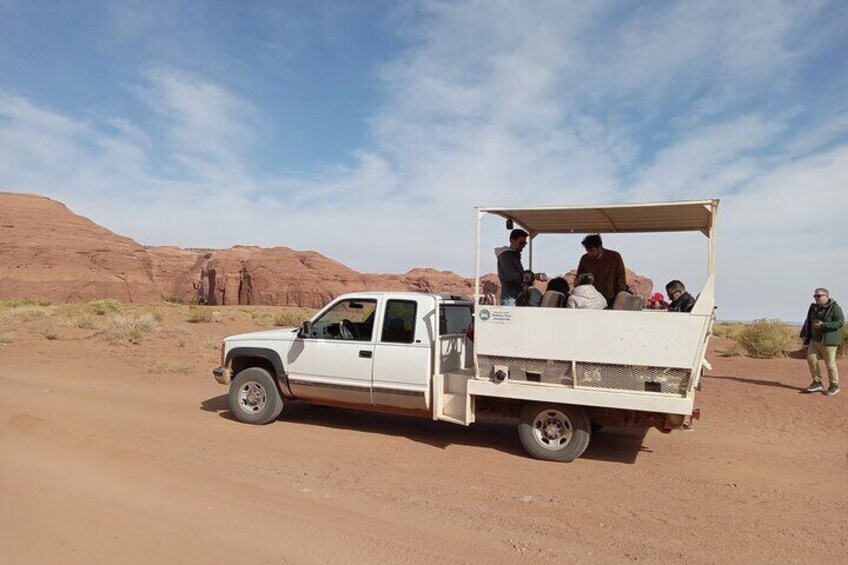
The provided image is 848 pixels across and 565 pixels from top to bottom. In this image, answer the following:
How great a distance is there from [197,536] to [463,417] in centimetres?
348

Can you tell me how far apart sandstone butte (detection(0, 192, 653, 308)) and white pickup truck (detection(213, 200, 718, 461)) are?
45920 mm

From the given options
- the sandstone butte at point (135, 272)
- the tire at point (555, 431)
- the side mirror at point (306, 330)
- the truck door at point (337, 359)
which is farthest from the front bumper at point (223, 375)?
the sandstone butte at point (135, 272)

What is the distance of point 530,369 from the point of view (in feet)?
21.4

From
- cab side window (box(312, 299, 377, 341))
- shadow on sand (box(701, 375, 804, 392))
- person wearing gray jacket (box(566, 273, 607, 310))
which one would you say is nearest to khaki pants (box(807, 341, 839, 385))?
shadow on sand (box(701, 375, 804, 392))

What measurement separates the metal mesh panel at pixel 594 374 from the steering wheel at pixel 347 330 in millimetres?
1970

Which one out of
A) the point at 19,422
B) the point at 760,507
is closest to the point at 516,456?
the point at 760,507

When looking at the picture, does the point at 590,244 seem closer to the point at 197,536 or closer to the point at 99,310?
the point at 197,536

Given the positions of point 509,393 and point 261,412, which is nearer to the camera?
point 509,393

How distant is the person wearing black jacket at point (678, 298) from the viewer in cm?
696

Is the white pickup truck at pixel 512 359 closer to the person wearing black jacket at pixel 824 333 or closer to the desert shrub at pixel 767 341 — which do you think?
the person wearing black jacket at pixel 824 333

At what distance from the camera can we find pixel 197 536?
4109 millimetres

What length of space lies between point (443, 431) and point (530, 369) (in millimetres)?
1956

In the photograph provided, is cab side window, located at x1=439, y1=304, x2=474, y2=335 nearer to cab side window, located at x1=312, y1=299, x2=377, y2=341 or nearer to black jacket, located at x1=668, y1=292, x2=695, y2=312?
cab side window, located at x1=312, y1=299, x2=377, y2=341

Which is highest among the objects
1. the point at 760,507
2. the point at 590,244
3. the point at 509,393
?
the point at 590,244
